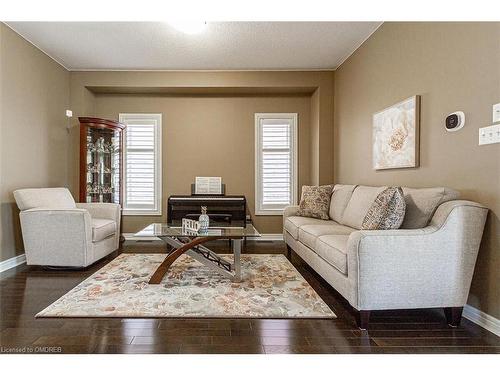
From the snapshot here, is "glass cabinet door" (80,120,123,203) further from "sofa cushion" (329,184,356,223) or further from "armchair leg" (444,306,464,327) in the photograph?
"armchair leg" (444,306,464,327)

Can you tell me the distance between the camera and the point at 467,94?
221 centimetres

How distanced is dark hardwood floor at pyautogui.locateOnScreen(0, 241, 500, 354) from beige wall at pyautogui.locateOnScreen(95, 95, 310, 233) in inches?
120

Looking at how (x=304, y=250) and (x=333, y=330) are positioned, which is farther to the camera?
(x=304, y=250)

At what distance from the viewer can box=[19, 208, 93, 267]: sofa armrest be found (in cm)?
325

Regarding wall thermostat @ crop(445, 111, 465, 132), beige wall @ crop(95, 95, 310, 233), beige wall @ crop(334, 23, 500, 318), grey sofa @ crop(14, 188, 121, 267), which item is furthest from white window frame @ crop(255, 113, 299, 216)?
wall thermostat @ crop(445, 111, 465, 132)

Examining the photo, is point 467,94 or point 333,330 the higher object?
point 467,94

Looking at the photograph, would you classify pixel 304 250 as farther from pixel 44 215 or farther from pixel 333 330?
pixel 44 215

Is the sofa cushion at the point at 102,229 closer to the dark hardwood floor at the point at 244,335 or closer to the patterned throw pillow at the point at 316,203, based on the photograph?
the dark hardwood floor at the point at 244,335

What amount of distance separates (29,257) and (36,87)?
2268mm

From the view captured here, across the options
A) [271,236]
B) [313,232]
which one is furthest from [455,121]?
[271,236]

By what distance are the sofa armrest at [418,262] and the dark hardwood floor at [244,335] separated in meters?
0.21

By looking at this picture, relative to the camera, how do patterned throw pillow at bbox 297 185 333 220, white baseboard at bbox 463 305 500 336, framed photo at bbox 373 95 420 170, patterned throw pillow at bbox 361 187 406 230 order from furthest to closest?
patterned throw pillow at bbox 297 185 333 220
framed photo at bbox 373 95 420 170
patterned throw pillow at bbox 361 187 406 230
white baseboard at bbox 463 305 500 336

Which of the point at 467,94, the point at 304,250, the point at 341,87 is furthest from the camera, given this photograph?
the point at 341,87
